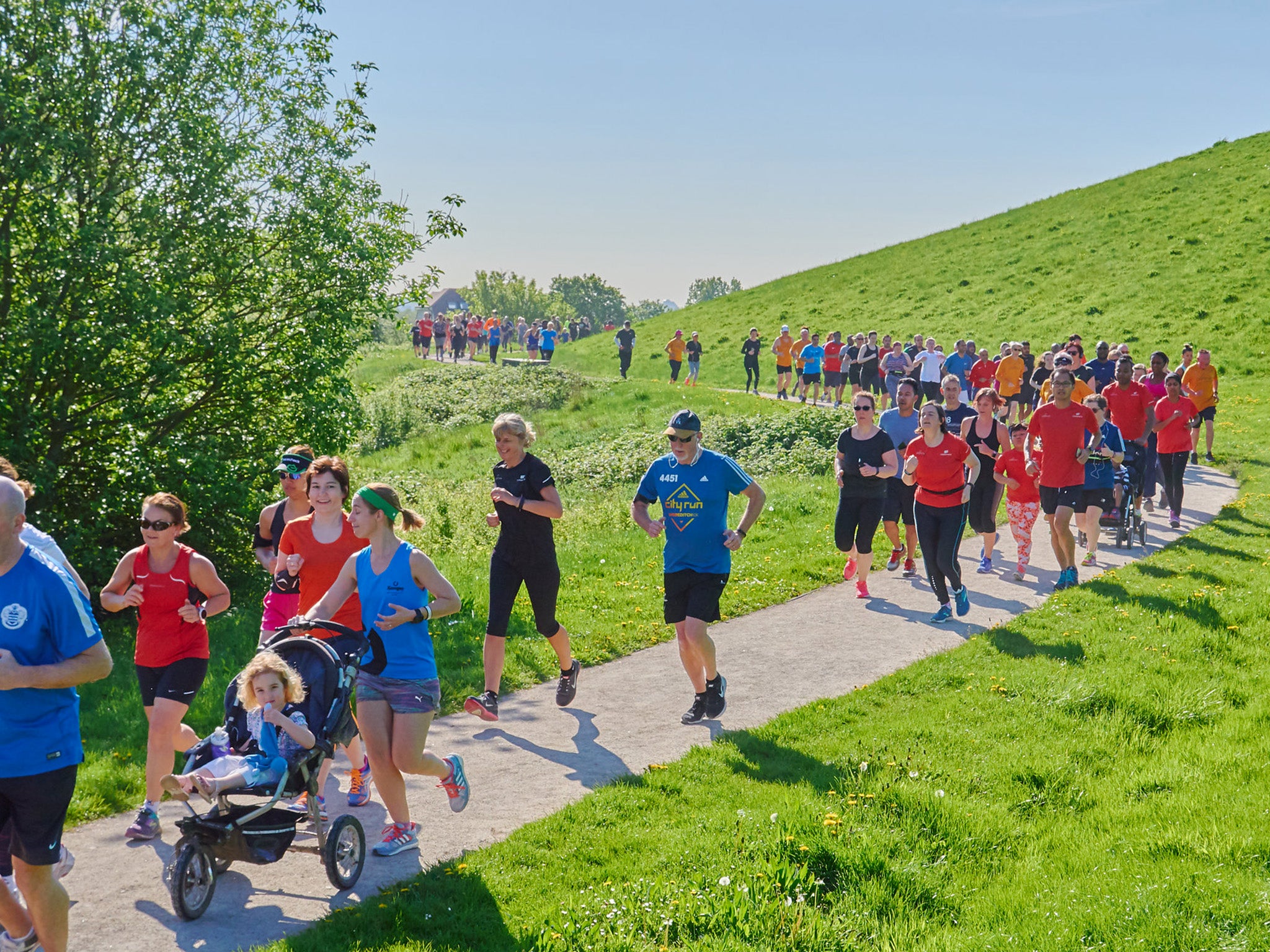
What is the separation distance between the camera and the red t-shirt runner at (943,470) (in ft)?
33.8

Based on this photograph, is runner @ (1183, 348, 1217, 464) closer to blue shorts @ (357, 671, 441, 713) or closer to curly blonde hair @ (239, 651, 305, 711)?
blue shorts @ (357, 671, 441, 713)

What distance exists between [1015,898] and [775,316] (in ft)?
152

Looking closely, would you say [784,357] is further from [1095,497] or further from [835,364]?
[1095,497]

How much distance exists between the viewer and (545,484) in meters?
7.89

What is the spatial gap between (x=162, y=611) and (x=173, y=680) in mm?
420

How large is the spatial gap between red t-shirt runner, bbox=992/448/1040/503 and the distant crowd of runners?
0.09 ft

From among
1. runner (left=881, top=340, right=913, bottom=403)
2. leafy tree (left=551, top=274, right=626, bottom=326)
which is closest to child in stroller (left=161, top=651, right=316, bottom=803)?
runner (left=881, top=340, right=913, bottom=403)

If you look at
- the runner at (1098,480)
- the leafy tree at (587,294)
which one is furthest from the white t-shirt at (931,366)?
the leafy tree at (587,294)

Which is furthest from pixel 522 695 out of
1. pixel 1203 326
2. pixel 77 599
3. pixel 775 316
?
pixel 775 316

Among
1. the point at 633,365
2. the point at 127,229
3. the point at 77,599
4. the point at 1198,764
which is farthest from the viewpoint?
the point at 633,365

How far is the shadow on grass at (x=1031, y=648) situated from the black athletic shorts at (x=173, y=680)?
6640 millimetres

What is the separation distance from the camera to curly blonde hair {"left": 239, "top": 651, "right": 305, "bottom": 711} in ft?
17.4

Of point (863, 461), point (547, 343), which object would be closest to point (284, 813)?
point (863, 461)

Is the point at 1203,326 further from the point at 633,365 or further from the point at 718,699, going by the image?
the point at 718,699
